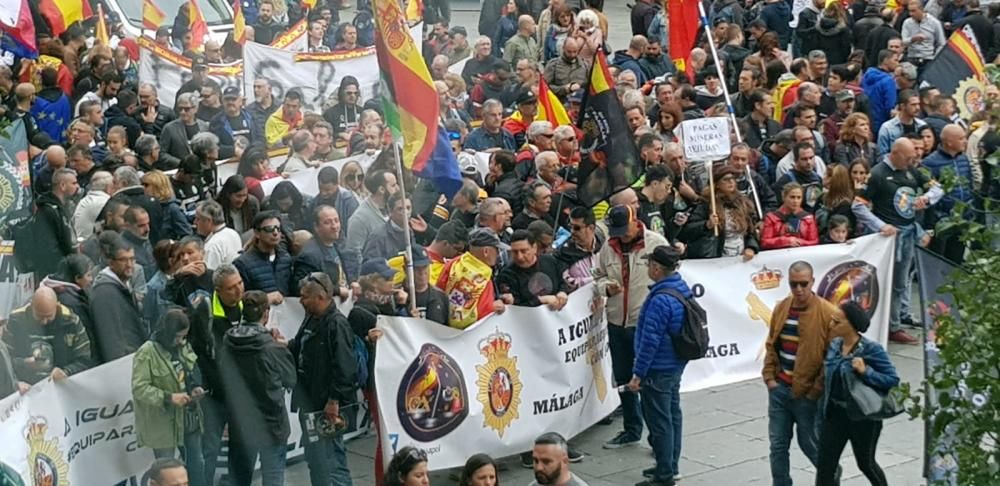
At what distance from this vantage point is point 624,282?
12500 millimetres

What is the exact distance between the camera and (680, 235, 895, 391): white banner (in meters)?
13.7

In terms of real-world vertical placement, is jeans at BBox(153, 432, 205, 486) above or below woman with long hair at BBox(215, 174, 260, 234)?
below

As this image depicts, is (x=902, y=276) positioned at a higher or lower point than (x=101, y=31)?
lower

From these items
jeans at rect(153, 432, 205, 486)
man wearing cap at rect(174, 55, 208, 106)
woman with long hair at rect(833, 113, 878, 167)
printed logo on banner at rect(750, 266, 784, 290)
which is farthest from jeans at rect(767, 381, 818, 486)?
man wearing cap at rect(174, 55, 208, 106)

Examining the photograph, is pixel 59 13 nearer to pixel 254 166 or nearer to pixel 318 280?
pixel 254 166

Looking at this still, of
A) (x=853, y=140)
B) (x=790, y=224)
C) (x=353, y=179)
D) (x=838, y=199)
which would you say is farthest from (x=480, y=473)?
(x=853, y=140)

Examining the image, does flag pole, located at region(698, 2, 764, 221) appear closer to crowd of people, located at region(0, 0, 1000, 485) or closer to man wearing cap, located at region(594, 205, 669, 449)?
crowd of people, located at region(0, 0, 1000, 485)

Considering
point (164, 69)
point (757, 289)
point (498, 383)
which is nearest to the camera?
point (498, 383)

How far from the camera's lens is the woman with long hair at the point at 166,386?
10.0 meters

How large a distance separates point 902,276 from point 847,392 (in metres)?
5.21

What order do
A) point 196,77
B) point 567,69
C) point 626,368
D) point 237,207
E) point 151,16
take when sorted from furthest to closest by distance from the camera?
1. point 151,16
2. point 567,69
3. point 196,77
4. point 237,207
5. point 626,368

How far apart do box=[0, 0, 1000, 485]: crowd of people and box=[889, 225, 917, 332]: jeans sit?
1.3 inches

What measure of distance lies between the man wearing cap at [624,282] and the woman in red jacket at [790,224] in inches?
81.7

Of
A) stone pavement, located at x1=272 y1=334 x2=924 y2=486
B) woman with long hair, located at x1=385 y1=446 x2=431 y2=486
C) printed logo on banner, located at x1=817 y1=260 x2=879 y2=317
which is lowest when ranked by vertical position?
stone pavement, located at x1=272 y1=334 x2=924 y2=486
